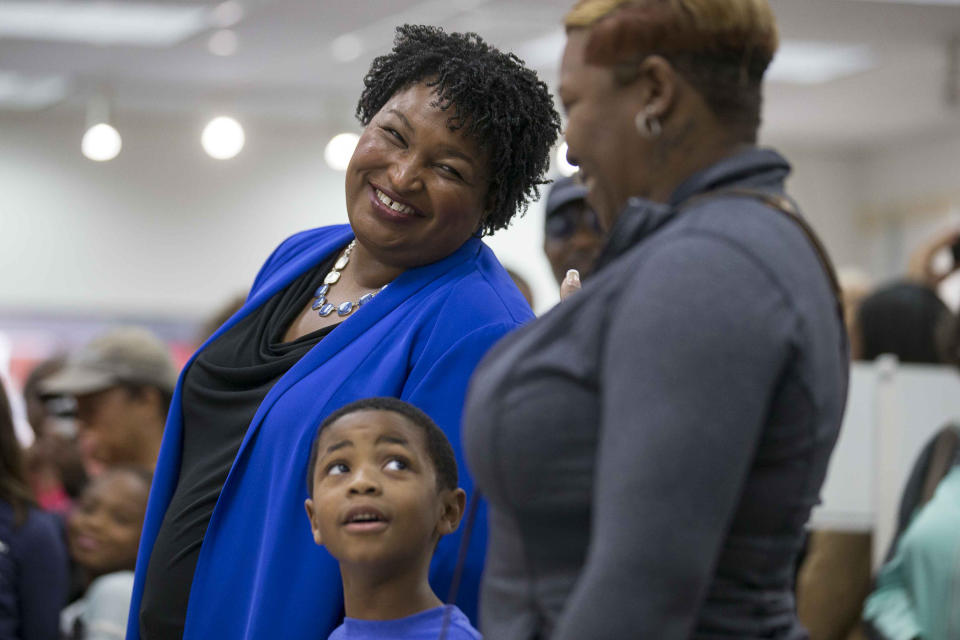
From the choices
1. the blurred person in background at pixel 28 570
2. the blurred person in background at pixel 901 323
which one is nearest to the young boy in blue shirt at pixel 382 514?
the blurred person in background at pixel 28 570

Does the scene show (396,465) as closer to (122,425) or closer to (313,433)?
(313,433)

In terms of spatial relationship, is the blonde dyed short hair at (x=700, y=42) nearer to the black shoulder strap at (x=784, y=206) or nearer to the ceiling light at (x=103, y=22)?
the black shoulder strap at (x=784, y=206)

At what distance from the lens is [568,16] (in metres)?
A: 1.30

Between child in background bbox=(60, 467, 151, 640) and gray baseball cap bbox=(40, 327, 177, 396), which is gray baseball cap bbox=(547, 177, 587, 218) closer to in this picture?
child in background bbox=(60, 467, 151, 640)

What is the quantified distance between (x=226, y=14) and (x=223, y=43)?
0.71 m

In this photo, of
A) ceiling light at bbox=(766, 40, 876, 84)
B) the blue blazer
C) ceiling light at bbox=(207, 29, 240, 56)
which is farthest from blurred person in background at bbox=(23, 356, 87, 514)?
ceiling light at bbox=(766, 40, 876, 84)

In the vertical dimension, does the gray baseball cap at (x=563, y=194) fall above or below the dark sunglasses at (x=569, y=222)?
above

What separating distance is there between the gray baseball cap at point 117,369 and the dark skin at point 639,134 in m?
2.79

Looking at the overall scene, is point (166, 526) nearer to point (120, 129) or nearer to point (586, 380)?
point (586, 380)

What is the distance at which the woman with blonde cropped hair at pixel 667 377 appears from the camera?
1097 millimetres

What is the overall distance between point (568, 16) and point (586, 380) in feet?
1.25

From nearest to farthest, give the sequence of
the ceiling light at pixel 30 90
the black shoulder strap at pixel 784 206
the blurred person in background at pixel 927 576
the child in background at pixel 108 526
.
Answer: the black shoulder strap at pixel 784 206 → the blurred person in background at pixel 927 576 → the child in background at pixel 108 526 → the ceiling light at pixel 30 90

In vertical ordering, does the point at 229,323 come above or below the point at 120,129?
below

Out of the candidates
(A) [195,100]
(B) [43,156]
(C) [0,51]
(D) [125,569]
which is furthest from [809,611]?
(B) [43,156]
